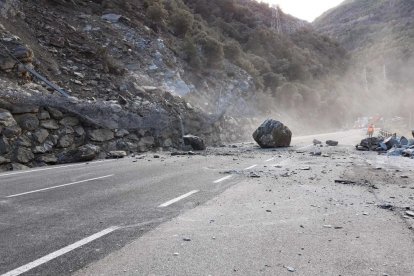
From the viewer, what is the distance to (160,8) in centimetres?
3303

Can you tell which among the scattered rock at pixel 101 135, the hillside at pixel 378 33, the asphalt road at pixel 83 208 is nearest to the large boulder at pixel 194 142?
the scattered rock at pixel 101 135

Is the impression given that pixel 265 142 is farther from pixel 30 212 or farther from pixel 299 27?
pixel 299 27

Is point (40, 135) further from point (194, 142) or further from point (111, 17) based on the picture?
point (111, 17)

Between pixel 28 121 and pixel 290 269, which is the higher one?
pixel 28 121

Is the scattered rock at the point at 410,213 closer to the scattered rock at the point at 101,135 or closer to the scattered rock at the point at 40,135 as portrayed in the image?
the scattered rock at the point at 40,135

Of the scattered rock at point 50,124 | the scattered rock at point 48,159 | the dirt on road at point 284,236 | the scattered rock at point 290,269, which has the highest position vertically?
the scattered rock at point 50,124

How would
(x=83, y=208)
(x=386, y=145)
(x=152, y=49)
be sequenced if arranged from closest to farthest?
(x=83, y=208) → (x=386, y=145) → (x=152, y=49)

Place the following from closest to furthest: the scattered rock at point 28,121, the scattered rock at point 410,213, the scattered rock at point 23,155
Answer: the scattered rock at point 410,213 → the scattered rock at point 23,155 → the scattered rock at point 28,121

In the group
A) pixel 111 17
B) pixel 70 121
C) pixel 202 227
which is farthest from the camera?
pixel 111 17

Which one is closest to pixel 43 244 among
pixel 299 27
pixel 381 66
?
pixel 299 27

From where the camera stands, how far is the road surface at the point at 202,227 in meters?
4.11

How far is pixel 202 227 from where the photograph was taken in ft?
18.0

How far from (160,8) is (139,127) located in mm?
17278

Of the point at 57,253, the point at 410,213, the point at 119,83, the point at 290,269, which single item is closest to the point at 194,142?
the point at 119,83
